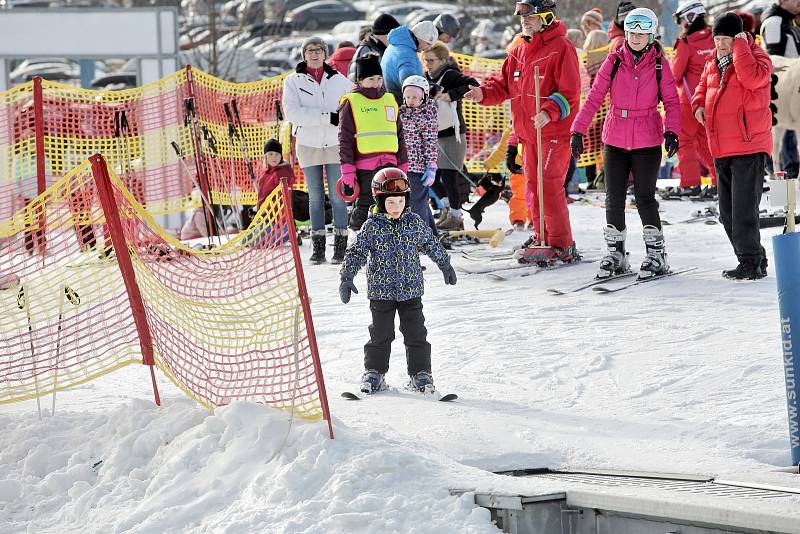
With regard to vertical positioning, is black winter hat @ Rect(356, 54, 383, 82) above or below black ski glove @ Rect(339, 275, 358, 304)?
above

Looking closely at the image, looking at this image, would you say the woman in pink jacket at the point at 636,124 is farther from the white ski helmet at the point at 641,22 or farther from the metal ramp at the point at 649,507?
the metal ramp at the point at 649,507

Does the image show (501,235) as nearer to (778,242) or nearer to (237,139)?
(237,139)

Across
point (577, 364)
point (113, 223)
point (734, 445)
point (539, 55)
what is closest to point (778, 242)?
point (734, 445)

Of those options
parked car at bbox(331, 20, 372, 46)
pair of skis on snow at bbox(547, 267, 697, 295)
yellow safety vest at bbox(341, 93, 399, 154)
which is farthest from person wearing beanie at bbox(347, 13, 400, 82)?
parked car at bbox(331, 20, 372, 46)

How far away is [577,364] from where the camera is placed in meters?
6.92

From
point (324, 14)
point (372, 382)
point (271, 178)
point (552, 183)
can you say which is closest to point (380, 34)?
point (271, 178)

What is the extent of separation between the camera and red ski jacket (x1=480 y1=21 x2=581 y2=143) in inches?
370

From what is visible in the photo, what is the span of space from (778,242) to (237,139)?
9.34 metres

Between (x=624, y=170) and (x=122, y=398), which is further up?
(x=624, y=170)

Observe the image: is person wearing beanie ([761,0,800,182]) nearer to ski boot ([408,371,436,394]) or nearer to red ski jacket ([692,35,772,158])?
red ski jacket ([692,35,772,158])

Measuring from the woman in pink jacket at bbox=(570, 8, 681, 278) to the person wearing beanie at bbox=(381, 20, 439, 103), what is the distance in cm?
173

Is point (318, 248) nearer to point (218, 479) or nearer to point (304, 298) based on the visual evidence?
point (304, 298)

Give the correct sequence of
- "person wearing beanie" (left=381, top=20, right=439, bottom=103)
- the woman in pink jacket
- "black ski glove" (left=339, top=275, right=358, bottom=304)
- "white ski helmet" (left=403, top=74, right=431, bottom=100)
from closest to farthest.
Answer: "black ski glove" (left=339, top=275, right=358, bottom=304) → the woman in pink jacket → "white ski helmet" (left=403, top=74, right=431, bottom=100) → "person wearing beanie" (left=381, top=20, right=439, bottom=103)

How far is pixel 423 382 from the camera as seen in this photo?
6.48 meters
